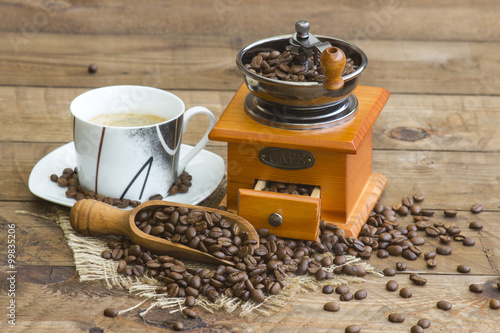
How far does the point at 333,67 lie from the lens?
4.57 feet

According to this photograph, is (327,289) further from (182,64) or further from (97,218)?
(182,64)

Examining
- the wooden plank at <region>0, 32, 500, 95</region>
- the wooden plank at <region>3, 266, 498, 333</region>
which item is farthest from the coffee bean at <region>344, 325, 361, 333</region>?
the wooden plank at <region>0, 32, 500, 95</region>

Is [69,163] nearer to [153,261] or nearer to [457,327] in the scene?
[153,261]

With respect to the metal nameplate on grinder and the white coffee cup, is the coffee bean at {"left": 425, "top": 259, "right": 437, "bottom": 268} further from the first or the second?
the white coffee cup

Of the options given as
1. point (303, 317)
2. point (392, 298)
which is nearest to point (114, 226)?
point (303, 317)

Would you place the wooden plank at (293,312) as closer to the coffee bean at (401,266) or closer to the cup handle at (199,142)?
the coffee bean at (401,266)

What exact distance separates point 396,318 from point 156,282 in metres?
0.48

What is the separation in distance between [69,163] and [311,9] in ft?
4.93

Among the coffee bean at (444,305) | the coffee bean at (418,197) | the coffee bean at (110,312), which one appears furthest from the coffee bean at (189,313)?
the coffee bean at (418,197)

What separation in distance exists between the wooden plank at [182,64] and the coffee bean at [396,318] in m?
1.20

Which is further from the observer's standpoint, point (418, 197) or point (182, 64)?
point (182, 64)

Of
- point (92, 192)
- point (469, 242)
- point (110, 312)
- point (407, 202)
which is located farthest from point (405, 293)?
point (92, 192)

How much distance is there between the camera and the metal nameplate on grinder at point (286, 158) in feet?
5.06

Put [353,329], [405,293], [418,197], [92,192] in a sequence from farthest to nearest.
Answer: [418,197], [92,192], [405,293], [353,329]
